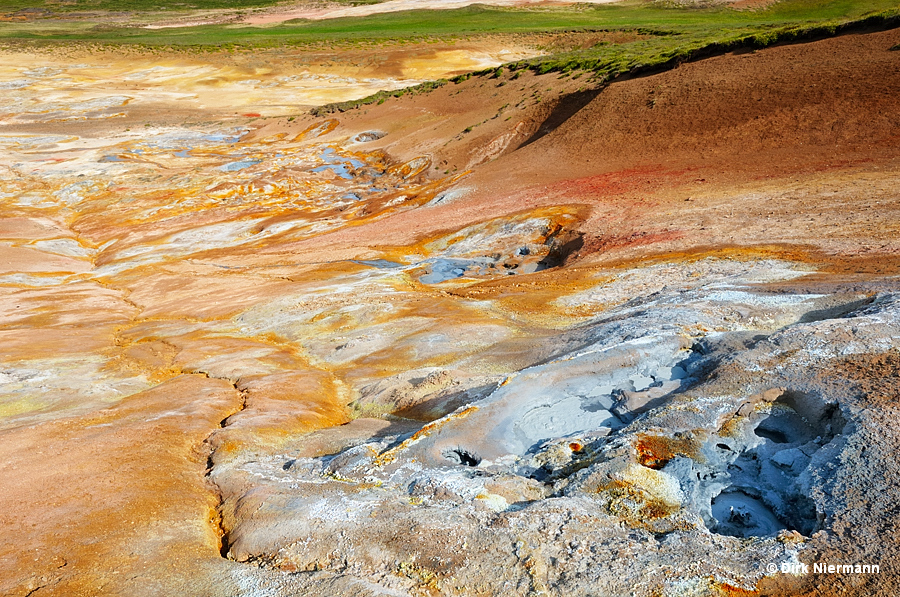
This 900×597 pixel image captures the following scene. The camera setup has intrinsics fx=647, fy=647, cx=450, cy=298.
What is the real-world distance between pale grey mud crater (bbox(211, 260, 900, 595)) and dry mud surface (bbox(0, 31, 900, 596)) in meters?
0.04

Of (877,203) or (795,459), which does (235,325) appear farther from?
(877,203)

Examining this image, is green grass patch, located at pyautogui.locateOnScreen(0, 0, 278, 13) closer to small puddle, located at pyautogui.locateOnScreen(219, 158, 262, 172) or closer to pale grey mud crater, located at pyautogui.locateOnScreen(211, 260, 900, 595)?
small puddle, located at pyautogui.locateOnScreen(219, 158, 262, 172)

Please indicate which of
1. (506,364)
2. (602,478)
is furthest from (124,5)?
(602,478)

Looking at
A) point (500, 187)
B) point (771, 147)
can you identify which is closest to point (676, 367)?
point (771, 147)

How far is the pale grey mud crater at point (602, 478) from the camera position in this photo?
565cm

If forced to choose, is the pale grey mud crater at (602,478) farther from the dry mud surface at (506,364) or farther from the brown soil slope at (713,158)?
the brown soil slope at (713,158)

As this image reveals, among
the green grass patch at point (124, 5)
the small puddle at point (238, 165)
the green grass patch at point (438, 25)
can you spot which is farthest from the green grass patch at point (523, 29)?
the green grass patch at point (124, 5)

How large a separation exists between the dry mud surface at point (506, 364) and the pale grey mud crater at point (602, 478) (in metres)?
0.04

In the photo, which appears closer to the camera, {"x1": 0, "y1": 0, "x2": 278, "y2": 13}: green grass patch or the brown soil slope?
the brown soil slope

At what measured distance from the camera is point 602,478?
6.77 meters

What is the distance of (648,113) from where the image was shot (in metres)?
29.2

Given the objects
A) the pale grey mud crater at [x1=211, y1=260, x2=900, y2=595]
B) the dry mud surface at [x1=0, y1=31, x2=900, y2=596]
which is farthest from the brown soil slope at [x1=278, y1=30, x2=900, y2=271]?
the pale grey mud crater at [x1=211, y1=260, x2=900, y2=595]

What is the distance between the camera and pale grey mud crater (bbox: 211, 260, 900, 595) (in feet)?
18.5

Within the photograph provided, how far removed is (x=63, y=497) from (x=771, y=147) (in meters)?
24.4
